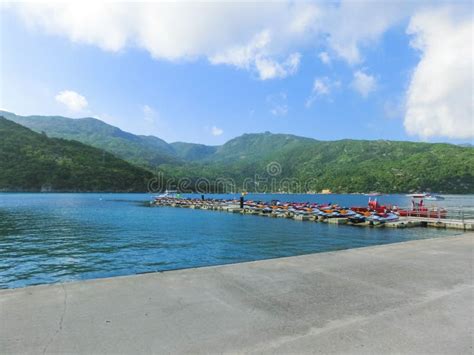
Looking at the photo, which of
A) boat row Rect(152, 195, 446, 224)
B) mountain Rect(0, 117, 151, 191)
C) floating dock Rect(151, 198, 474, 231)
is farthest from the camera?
mountain Rect(0, 117, 151, 191)

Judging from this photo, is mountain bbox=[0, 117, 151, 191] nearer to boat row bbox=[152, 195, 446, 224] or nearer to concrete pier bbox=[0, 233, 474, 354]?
boat row bbox=[152, 195, 446, 224]

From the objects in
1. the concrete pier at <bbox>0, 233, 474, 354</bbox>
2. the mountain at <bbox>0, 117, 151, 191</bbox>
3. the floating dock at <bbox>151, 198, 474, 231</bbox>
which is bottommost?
the floating dock at <bbox>151, 198, 474, 231</bbox>

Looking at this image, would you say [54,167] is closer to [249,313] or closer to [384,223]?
[384,223]

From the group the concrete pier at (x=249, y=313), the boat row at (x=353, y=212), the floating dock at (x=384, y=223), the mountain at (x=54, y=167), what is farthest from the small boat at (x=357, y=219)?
the mountain at (x=54, y=167)

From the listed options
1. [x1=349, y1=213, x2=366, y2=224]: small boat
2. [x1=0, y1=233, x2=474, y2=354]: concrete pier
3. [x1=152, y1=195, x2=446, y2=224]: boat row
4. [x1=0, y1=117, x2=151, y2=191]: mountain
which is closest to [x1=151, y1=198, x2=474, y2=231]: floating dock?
[x1=152, y1=195, x2=446, y2=224]: boat row

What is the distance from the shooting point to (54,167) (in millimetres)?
150125

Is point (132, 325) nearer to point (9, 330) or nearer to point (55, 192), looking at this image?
point (9, 330)

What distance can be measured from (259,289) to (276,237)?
19830 millimetres

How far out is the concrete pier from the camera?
3.99 metres

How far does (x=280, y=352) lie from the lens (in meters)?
3.78

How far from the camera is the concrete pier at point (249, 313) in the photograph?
3.99 metres

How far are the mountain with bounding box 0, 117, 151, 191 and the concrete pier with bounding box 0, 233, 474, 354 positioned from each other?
6277 inches

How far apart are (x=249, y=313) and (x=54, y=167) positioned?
6749 inches

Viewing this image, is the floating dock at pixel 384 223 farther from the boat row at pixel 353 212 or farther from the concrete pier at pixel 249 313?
the concrete pier at pixel 249 313
